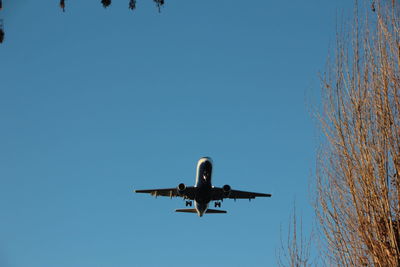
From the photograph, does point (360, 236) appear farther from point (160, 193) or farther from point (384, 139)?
point (160, 193)

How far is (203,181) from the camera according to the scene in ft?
117

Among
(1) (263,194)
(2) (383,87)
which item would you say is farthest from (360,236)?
(1) (263,194)

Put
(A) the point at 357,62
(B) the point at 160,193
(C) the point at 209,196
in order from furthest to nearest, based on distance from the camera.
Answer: (B) the point at 160,193, (C) the point at 209,196, (A) the point at 357,62

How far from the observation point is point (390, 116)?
26.6ft

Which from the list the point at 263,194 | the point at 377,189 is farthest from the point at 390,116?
the point at 263,194

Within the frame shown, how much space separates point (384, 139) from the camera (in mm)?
8055

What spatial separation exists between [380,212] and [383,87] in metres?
2.20

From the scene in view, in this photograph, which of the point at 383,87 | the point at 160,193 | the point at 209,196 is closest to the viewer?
the point at 383,87

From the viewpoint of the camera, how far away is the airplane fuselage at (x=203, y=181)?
34844mm

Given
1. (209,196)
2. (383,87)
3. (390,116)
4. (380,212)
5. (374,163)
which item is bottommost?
(380,212)

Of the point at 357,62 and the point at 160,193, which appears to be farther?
the point at 160,193

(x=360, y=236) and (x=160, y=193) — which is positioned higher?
(x=160, y=193)

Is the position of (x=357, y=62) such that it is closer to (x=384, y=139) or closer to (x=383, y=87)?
(x=383, y=87)

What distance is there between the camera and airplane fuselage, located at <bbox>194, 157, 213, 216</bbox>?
3484 centimetres
